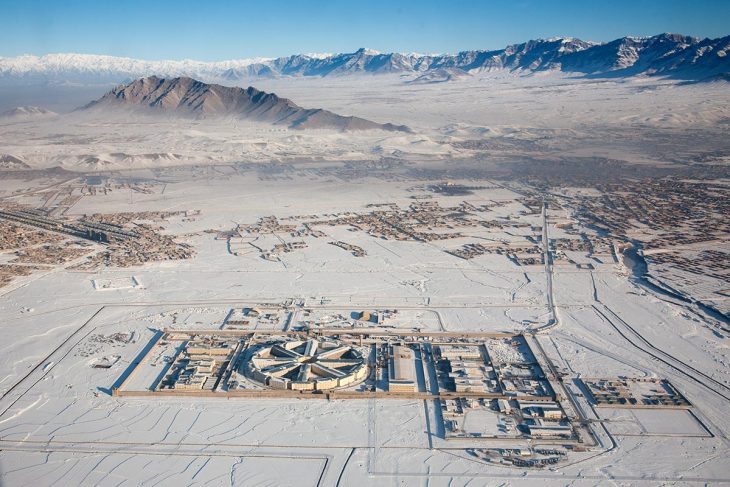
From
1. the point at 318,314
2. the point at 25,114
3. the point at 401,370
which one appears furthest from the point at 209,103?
the point at 401,370

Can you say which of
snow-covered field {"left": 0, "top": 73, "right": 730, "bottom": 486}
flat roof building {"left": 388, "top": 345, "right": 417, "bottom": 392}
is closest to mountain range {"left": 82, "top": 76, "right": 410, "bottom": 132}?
snow-covered field {"left": 0, "top": 73, "right": 730, "bottom": 486}

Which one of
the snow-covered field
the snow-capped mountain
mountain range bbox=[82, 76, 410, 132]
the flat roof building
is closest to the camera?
the snow-covered field

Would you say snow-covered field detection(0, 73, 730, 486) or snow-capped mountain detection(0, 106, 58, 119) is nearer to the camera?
snow-covered field detection(0, 73, 730, 486)

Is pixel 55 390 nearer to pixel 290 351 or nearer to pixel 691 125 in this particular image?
pixel 290 351

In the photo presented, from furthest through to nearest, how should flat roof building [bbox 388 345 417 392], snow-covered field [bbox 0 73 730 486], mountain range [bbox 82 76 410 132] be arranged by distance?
mountain range [bbox 82 76 410 132] < flat roof building [bbox 388 345 417 392] < snow-covered field [bbox 0 73 730 486]

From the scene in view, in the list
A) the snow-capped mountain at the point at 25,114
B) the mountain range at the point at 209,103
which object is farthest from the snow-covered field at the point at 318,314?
the snow-capped mountain at the point at 25,114

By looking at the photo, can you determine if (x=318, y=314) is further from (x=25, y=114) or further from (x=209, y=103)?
(x=25, y=114)

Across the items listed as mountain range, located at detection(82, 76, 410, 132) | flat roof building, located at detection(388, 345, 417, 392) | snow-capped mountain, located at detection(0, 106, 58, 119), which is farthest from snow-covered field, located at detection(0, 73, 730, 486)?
snow-capped mountain, located at detection(0, 106, 58, 119)

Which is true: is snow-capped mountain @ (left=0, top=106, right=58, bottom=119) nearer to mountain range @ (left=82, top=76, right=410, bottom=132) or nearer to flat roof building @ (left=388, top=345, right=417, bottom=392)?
mountain range @ (left=82, top=76, right=410, bottom=132)
